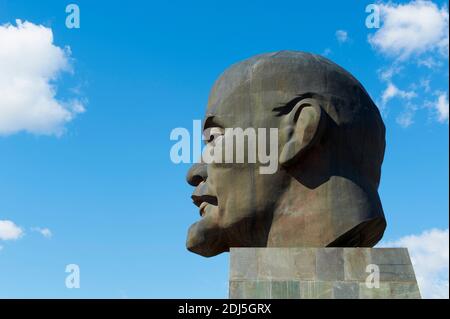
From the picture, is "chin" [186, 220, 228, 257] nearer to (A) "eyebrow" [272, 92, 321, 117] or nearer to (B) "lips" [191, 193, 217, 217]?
(B) "lips" [191, 193, 217, 217]

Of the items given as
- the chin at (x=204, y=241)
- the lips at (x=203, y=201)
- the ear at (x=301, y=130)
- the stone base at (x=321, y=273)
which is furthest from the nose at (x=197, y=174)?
the stone base at (x=321, y=273)

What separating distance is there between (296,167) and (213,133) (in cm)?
154

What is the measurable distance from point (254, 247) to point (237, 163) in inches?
51.6

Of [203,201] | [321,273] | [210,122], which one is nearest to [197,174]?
[203,201]

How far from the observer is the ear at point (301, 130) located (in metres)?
10.5

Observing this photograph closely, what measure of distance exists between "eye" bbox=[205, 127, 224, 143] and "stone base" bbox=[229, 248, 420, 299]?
7.10ft

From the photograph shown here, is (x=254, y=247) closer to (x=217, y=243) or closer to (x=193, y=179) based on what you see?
(x=217, y=243)

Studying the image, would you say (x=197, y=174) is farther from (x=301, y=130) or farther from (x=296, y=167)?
(x=301, y=130)

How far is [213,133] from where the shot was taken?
11.2 m

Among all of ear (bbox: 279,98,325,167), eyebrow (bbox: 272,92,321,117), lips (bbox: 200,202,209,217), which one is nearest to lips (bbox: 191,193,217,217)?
lips (bbox: 200,202,209,217)

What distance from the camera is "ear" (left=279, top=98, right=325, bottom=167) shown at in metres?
10.5
